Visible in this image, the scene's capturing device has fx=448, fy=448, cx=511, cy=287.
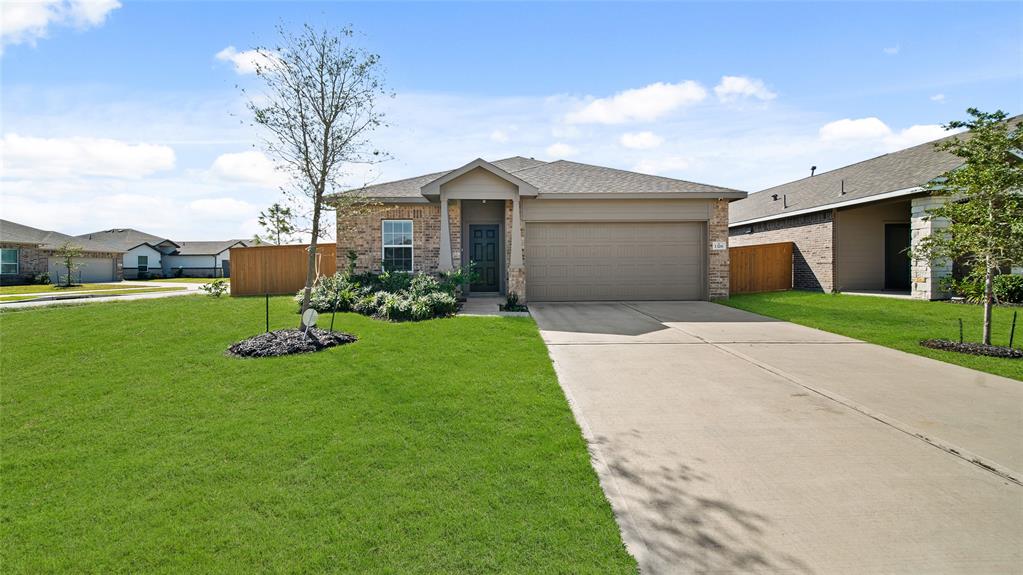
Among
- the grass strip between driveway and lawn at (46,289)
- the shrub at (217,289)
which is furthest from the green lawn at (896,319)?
the grass strip between driveway and lawn at (46,289)

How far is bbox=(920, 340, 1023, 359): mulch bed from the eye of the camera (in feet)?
23.3

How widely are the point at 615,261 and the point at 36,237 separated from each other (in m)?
40.5

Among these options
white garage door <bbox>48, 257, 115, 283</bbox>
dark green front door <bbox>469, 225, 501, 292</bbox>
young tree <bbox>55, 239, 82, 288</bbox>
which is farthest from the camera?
white garage door <bbox>48, 257, 115, 283</bbox>

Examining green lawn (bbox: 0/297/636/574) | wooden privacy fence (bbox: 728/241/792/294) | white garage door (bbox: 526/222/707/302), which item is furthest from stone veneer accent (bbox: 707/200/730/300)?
green lawn (bbox: 0/297/636/574)

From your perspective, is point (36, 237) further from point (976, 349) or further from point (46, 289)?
point (976, 349)

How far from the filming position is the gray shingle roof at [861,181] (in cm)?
1414

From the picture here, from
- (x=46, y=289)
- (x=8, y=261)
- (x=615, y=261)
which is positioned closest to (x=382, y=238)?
(x=615, y=261)

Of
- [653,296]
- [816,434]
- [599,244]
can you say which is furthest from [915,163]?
[816,434]

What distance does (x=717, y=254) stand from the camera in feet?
44.4

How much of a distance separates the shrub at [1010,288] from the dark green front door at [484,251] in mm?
13771

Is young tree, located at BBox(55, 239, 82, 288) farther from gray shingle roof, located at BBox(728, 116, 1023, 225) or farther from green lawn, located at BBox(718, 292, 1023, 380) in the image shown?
gray shingle roof, located at BBox(728, 116, 1023, 225)

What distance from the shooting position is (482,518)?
2.88 metres

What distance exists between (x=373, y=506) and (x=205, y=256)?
2065 inches

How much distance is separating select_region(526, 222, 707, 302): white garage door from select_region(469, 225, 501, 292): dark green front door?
3.57 feet
